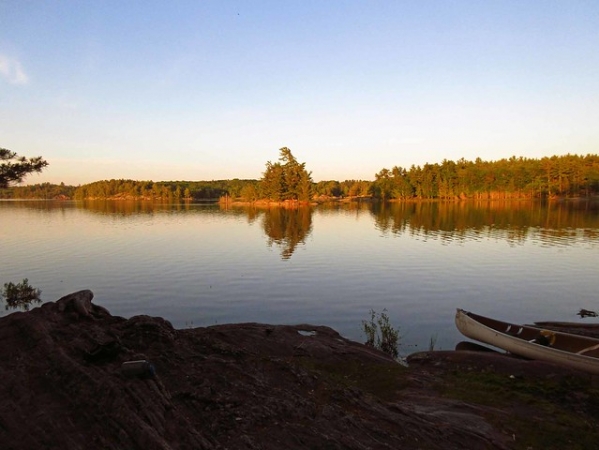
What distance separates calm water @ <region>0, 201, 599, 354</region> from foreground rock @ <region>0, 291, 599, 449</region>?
5616 mm

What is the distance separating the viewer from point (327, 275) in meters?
29.9

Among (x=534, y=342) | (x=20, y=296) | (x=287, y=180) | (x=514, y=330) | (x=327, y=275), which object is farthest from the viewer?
(x=287, y=180)

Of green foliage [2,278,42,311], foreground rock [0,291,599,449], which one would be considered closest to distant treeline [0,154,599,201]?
green foliage [2,278,42,311]

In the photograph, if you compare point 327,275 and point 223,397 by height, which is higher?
point 223,397

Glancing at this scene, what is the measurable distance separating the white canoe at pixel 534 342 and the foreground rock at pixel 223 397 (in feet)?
2.97

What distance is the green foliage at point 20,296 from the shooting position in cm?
2259

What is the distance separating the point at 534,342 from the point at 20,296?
26225mm

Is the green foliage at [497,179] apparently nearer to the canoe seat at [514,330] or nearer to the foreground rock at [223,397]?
the canoe seat at [514,330]

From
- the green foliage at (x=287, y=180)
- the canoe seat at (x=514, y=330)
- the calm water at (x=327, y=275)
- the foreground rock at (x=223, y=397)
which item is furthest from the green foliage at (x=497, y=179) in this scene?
the foreground rock at (x=223, y=397)

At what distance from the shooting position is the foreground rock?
6.62m

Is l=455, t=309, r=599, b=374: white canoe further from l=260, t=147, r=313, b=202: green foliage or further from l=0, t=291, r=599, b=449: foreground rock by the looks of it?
l=260, t=147, r=313, b=202: green foliage

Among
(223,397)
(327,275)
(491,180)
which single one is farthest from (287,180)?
(223,397)

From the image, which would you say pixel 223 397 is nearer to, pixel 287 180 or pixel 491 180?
pixel 287 180

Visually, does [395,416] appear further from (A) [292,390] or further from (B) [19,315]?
(B) [19,315]
